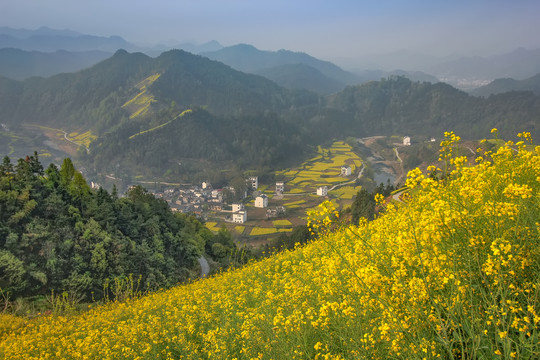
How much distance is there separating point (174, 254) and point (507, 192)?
72.4ft

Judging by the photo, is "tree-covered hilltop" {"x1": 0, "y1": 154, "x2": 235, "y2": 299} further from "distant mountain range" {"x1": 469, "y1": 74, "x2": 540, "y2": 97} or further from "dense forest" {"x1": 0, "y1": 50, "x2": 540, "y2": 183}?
"distant mountain range" {"x1": 469, "y1": 74, "x2": 540, "y2": 97}

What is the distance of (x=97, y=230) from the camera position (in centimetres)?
1786

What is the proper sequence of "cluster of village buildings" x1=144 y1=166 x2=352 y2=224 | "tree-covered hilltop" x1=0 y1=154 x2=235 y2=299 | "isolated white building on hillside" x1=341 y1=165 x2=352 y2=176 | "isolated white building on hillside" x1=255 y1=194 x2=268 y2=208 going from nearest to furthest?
"tree-covered hilltop" x1=0 y1=154 x2=235 y2=299
"cluster of village buildings" x1=144 y1=166 x2=352 y2=224
"isolated white building on hillside" x1=255 y1=194 x2=268 y2=208
"isolated white building on hillside" x1=341 y1=165 x2=352 y2=176

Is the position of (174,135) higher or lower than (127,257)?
higher

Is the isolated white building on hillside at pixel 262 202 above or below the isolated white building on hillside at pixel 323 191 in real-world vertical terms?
below

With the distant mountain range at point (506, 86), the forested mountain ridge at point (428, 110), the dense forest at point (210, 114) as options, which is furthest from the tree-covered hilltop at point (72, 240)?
the distant mountain range at point (506, 86)

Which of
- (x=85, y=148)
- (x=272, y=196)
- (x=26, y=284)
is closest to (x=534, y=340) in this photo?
(x=26, y=284)

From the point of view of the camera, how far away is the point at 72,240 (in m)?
16.8

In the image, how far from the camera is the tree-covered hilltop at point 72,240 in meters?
14.9

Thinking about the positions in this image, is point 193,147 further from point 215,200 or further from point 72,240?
point 72,240

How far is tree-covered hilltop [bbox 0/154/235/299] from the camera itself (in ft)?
48.7

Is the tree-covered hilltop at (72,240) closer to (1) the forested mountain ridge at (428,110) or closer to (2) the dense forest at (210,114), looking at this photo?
(2) the dense forest at (210,114)

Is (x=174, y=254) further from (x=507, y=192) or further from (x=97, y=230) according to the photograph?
(x=507, y=192)

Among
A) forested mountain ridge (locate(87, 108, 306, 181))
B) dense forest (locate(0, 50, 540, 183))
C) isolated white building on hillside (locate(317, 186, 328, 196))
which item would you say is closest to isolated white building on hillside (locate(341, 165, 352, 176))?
isolated white building on hillside (locate(317, 186, 328, 196))
